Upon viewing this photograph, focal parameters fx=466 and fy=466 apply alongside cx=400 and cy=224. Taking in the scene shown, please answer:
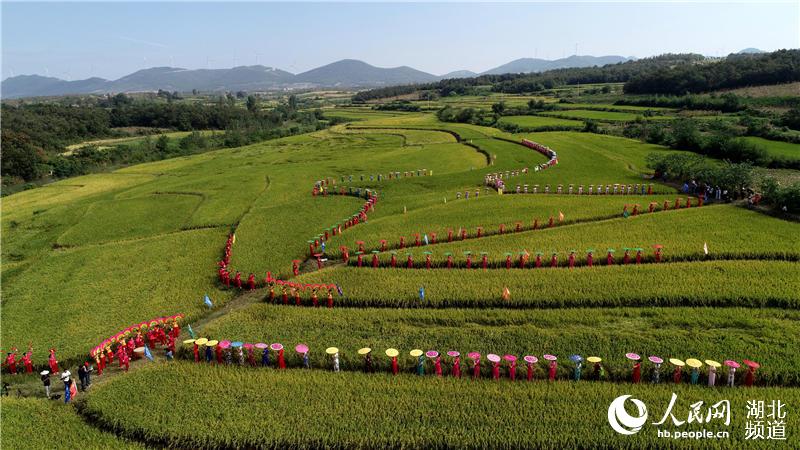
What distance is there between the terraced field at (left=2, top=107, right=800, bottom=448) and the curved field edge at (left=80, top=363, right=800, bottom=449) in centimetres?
8

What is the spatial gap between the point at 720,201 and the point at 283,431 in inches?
1783

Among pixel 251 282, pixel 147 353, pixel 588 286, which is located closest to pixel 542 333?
pixel 588 286

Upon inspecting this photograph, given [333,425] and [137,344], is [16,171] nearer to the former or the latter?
[137,344]

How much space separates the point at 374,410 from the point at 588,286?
51.6 ft

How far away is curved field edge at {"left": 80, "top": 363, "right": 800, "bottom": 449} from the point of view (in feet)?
55.7

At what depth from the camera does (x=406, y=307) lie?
27531 millimetres

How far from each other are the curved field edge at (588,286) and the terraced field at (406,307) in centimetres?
13

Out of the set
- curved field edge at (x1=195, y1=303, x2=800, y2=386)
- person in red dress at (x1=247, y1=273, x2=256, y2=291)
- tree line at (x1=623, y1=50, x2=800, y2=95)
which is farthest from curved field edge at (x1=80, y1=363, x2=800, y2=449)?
tree line at (x1=623, y1=50, x2=800, y2=95)

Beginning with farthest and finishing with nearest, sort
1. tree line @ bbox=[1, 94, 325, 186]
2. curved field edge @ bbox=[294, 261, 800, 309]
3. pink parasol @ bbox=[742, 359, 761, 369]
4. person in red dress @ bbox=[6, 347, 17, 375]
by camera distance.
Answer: tree line @ bbox=[1, 94, 325, 186] → curved field edge @ bbox=[294, 261, 800, 309] → person in red dress @ bbox=[6, 347, 17, 375] → pink parasol @ bbox=[742, 359, 761, 369]

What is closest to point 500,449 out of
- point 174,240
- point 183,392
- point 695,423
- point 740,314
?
point 695,423

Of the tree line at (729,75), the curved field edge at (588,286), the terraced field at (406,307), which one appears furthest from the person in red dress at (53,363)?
the tree line at (729,75)

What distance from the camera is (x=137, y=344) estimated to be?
24.8 metres

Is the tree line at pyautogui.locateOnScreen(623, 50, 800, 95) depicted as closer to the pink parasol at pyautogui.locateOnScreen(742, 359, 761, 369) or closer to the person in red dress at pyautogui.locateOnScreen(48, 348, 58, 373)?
the pink parasol at pyautogui.locateOnScreen(742, 359, 761, 369)

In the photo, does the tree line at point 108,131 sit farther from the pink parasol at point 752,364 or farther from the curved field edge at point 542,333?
the pink parasol at point 752,364
